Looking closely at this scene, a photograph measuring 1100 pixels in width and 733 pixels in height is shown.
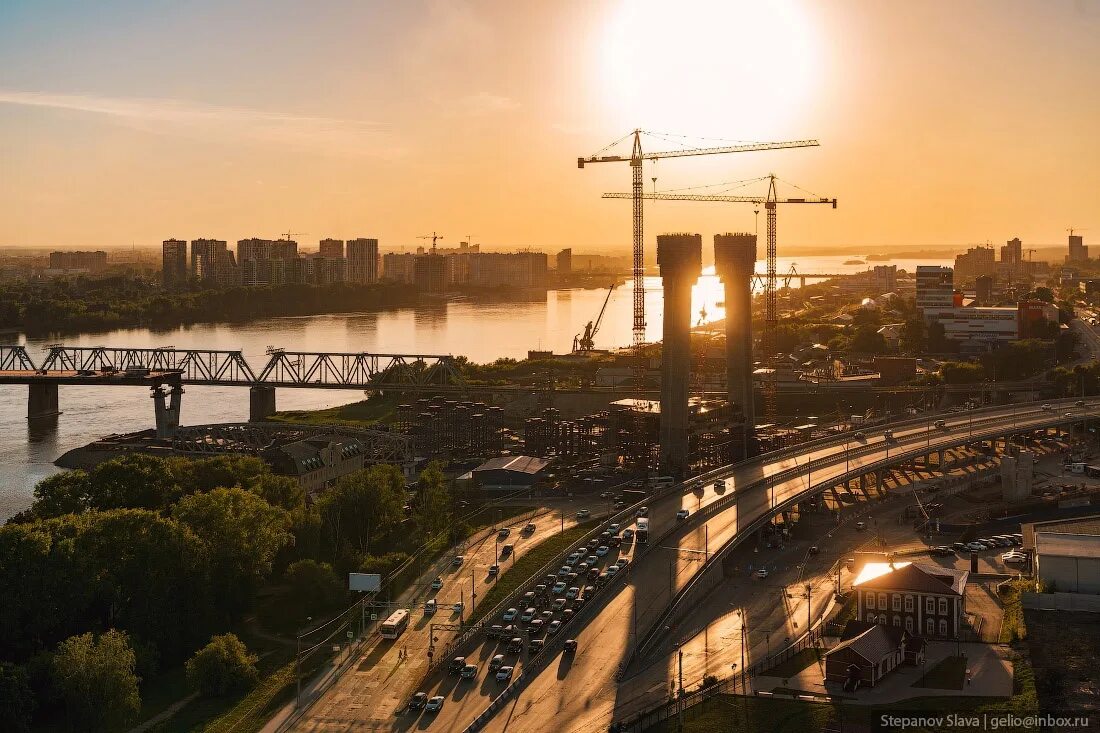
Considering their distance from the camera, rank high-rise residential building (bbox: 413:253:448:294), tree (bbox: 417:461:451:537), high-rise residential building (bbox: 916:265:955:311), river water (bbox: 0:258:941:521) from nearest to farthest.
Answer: tree (bbox: 417:461:451:537) → river water (bbox: 0:258:941:521) → high-rise residential building (bbox: 916:265:955:311) → high-rise residential building (bbox: 413:253:448:294)

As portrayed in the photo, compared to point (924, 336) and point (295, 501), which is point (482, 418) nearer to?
point (295, 501)

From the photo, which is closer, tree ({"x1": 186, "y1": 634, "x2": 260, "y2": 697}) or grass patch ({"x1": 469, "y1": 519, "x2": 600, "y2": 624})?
tree ({"x1": 186, "y1": 634, "x2": 260, "y2": 697})

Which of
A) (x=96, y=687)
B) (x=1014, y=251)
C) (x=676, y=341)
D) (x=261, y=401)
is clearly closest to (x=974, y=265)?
(x=1014, y=251)

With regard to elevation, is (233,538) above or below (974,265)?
below

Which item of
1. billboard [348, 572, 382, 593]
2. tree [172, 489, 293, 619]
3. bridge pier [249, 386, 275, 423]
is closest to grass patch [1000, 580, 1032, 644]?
billboard [348, 572, 382, 593]

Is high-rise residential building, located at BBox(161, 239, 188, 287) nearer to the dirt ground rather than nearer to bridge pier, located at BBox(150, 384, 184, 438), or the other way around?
bridge pier, located at BBox(150, 384, 184, 438)

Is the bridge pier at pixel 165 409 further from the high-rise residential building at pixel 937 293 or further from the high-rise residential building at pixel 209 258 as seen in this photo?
the high-rise residential building at pixel 209 258

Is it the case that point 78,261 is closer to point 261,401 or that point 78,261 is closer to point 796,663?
point 261,401
